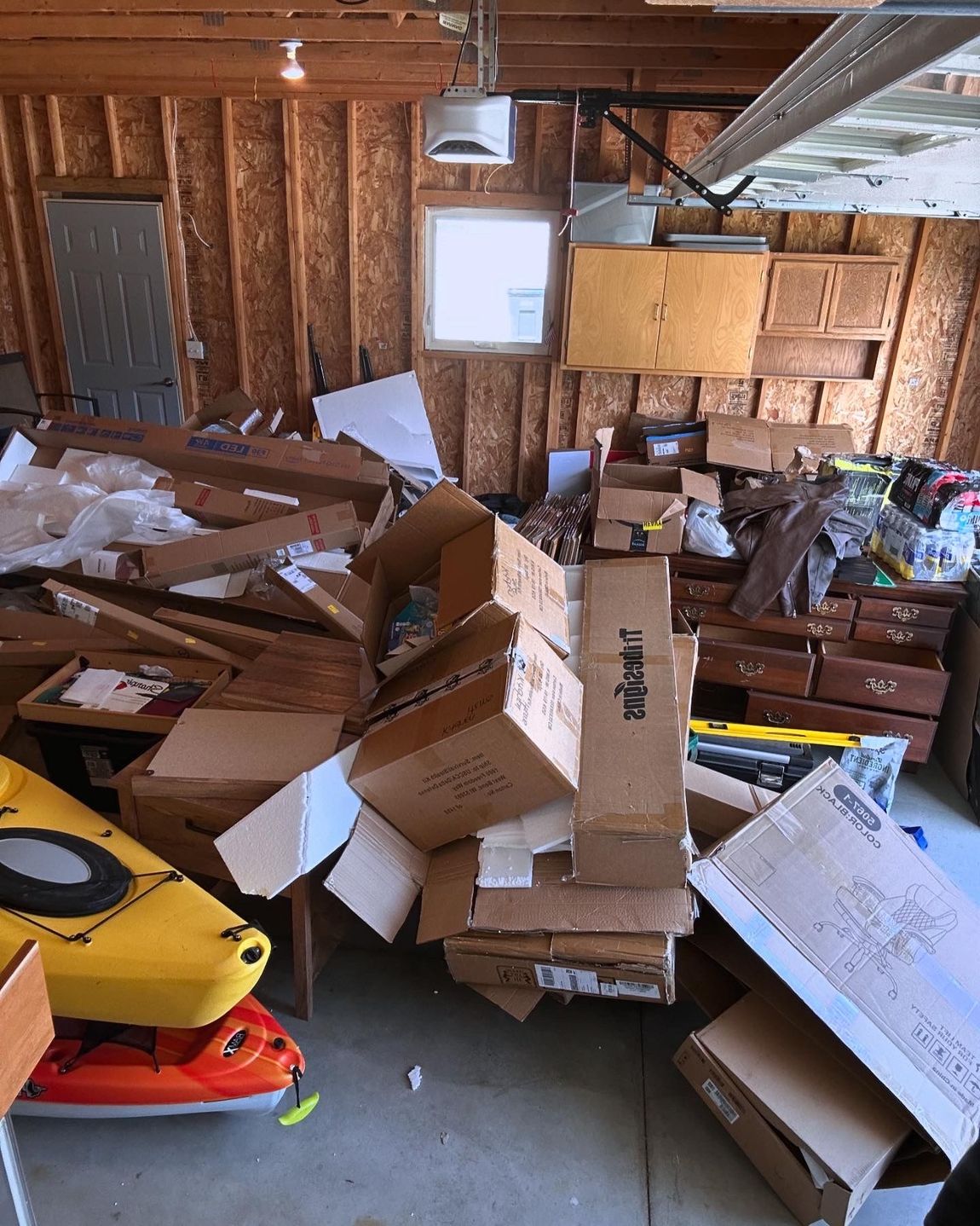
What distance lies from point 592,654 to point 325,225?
12.3 ft

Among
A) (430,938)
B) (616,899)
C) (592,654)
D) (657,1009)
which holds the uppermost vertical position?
(592,654)

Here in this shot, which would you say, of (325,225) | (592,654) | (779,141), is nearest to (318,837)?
(592,654)

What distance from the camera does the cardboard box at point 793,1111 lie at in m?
1.79

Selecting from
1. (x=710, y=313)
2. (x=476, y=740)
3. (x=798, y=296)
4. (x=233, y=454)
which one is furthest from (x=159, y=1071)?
(x=798, y=296)

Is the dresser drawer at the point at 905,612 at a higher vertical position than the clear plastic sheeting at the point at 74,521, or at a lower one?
lower

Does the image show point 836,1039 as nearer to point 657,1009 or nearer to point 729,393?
point 657,1009

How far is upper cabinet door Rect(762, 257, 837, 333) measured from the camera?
4500 millimetres

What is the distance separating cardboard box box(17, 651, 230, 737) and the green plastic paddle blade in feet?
3.36

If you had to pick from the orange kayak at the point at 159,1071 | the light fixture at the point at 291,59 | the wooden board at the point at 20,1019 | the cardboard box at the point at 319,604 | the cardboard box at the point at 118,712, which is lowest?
the orange kayak at the point at 159,1071

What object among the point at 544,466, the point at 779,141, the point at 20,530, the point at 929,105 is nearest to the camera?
the point at 929,105

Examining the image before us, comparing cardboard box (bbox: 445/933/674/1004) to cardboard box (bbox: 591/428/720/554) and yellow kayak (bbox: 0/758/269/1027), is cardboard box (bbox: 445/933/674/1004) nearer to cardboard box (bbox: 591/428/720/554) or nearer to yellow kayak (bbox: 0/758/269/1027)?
yellow kayak (bbox: 0/758/269/1027)

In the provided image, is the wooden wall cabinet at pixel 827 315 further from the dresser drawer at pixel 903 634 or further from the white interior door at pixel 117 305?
the white interior door at pixel 117 305

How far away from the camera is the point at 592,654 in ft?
7.94

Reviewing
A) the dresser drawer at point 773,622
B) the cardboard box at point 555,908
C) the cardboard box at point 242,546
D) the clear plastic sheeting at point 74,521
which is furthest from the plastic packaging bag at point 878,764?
the clear plastic sheeting at point 74,521
